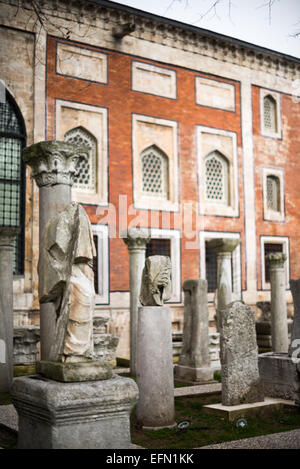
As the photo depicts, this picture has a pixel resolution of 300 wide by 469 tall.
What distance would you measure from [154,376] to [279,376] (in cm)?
224

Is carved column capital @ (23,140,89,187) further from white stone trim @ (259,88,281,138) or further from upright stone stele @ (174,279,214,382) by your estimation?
white stone trim @ (259,88,281,138)

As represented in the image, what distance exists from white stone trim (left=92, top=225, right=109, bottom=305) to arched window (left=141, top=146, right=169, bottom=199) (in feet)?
6.84

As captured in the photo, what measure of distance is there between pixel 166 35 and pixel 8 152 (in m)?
6.38

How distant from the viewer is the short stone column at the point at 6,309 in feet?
28.4

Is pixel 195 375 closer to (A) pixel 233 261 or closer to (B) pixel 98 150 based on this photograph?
(B) pixel 98 150

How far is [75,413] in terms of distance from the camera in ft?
12.5

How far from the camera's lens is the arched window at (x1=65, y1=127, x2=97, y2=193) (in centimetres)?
1488

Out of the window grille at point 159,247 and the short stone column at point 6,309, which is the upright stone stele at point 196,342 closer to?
the short stone column at point 6,309

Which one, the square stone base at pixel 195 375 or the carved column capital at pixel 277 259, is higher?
the carved column capital at pixel 277 259

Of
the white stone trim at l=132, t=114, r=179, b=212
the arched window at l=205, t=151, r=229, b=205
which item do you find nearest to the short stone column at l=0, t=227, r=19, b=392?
the white stone trim at l=132, t=114, r=179, b=212

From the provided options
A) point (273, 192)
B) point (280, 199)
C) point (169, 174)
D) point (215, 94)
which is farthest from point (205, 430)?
point (273, 192)

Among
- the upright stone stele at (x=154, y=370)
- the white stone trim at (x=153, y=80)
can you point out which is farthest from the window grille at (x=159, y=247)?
the upright stone stele at (x=154, y=370)

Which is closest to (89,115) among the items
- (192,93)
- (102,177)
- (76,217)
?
(102,177)

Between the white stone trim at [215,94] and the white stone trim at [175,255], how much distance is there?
4.44m
